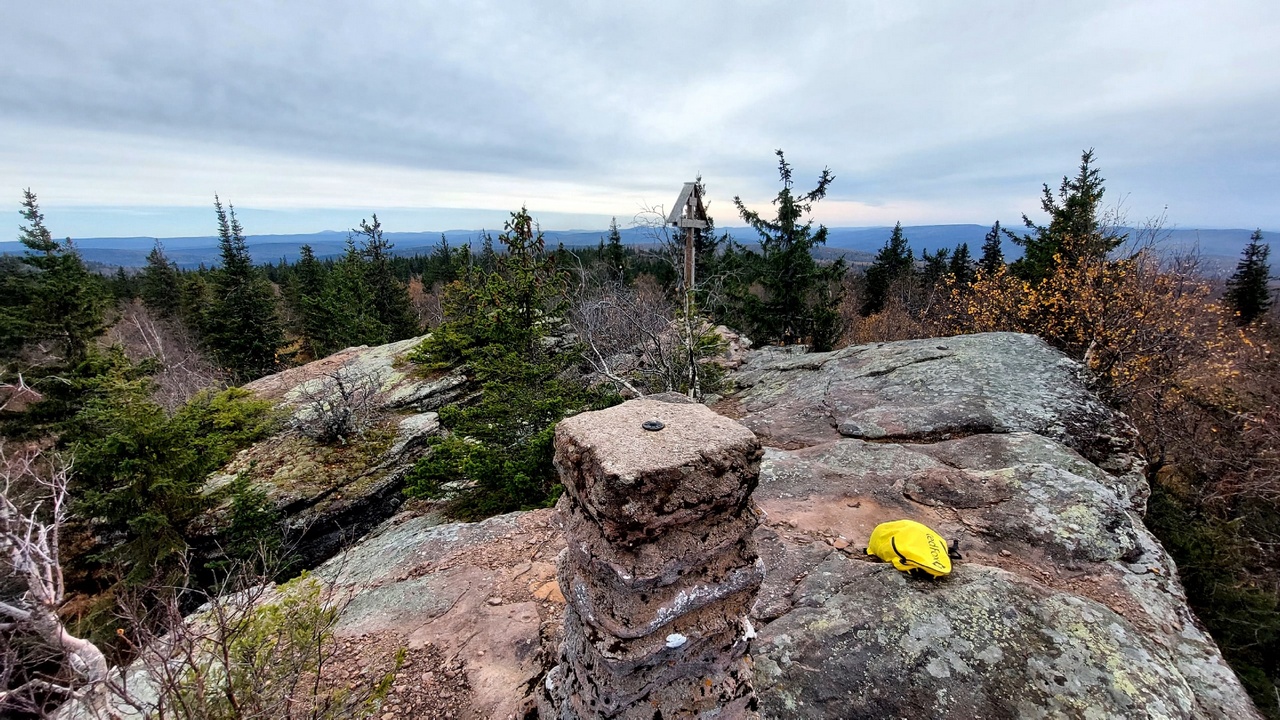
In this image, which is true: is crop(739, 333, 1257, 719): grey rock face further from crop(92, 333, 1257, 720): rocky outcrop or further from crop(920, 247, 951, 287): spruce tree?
crop(920, 247, 951, 287): spruce tree

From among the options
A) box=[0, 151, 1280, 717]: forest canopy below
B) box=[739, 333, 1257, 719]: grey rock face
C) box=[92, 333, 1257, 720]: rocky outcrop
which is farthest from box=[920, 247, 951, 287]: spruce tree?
box=[739, 333, 1257, 719]: grey rock face

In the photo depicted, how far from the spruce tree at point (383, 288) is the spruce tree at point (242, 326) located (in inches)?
250

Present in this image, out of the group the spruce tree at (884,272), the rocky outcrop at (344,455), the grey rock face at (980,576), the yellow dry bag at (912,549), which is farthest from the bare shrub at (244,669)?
the spruce tree at (884,272)

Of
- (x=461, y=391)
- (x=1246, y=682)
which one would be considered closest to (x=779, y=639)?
(x=1246, y=682)

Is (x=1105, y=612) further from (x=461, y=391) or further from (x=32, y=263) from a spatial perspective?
(x=32, y=263)

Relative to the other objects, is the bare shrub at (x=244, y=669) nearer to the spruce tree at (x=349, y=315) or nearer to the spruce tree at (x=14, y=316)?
the spruce tree at (x=14, y=316)

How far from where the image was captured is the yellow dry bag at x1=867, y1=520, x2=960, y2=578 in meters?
4.54

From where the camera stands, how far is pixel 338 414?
1178cm

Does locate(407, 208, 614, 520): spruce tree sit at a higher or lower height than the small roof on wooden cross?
lower

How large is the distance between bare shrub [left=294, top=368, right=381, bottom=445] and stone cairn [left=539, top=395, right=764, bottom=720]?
1046 centimetres

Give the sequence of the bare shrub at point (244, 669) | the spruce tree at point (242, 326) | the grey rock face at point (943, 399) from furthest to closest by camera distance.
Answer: the spruce tree at point (242, 326) < the grey rock face at point (943, 399) < the bare shrub at point (244, 669)

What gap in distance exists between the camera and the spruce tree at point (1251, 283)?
3117 centimetres

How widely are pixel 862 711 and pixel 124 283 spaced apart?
244ft

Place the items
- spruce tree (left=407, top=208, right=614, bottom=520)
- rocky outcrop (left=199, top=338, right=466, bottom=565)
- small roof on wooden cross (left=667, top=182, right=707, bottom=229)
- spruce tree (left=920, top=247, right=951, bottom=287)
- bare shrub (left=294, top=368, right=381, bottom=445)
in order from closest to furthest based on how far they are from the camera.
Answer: spruce tree (left=407, top=208, right=614, bottom=520) < small roof on wooden cross (left=667, top=182, right=707, bottom=229) < rocky outcrop (left=199, top=338, right=466, bottom=565) < bare shrub (left=294, top=368, right=381, bottom=445) < spruce tree (left=920, top=247, right=951, bottom=287)
